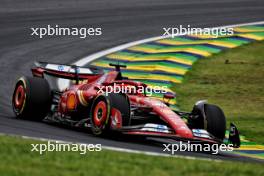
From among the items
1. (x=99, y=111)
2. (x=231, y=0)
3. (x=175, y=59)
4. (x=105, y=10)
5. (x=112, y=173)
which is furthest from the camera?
(x=231, y=0)

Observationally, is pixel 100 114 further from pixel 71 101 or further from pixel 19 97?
pixel 19 97

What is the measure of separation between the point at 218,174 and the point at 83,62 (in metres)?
12.6

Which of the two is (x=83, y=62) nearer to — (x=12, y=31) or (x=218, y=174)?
(x=12, y=31)

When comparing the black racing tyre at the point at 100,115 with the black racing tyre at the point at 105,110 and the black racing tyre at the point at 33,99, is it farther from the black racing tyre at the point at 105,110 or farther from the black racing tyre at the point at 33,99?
the black racing tyre at the point at 33,99

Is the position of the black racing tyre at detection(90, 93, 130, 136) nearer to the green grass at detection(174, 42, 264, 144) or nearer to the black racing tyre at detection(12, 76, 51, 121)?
the black racing tyre at detection(12, 76, 51, 121)

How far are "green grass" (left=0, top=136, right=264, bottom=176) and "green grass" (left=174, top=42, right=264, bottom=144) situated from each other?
4825 millimetres

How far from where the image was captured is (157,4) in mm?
30344

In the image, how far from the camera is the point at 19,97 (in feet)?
49.1

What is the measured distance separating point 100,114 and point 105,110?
231 millimetres

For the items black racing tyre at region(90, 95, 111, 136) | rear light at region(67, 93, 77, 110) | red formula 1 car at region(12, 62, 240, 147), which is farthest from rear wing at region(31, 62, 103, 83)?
black racing tyre at region(90, 95, 111, 136)

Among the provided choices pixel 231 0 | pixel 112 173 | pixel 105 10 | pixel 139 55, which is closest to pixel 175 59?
pixel 139 55

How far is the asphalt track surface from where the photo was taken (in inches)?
872

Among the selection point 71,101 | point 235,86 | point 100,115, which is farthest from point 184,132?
point 235,86

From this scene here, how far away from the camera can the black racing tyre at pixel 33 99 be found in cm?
1458
